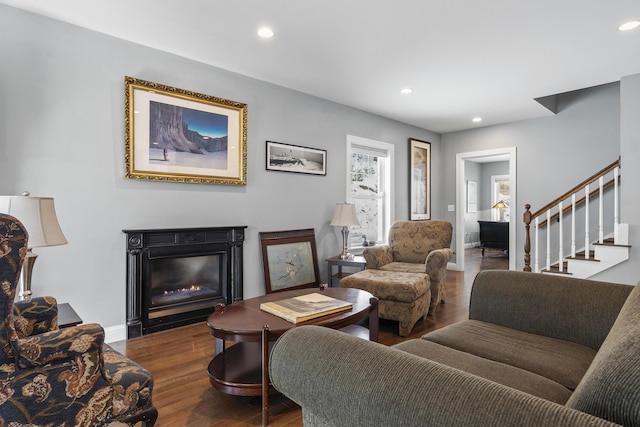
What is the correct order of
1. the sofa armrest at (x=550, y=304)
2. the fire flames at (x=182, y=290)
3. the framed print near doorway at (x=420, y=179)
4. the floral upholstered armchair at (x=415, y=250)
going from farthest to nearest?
1. the framed print near doorway at (x=420, y=179)
2. the floral upholstered armchair at (x=415, y=250)
3. the fire flames at (x=182, y=290)
4. the sofa armrest at (x=550, y=304)

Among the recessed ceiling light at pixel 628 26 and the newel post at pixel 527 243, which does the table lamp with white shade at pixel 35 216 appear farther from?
the newel post at pixel 527 243

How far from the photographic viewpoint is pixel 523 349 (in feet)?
5.10

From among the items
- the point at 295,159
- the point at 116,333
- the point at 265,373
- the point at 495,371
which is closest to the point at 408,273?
the point at 295,159

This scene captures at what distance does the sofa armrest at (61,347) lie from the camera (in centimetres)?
121

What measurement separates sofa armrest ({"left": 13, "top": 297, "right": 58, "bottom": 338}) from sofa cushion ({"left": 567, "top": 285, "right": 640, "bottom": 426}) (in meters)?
1.98

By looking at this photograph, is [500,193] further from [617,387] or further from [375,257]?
[617,387]

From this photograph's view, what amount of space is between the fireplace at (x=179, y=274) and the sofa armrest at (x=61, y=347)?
1.77m

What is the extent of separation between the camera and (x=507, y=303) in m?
1.88

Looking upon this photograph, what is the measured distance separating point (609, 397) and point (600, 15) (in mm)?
3027

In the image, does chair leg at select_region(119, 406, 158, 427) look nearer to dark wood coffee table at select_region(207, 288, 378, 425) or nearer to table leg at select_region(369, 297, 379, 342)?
dark wood coffee table at select_region(207, 288, 378, 425)

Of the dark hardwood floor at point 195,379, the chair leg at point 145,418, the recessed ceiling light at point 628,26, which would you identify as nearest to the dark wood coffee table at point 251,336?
the dark hardwood floor at point 195,379

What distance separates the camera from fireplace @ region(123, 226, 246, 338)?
3.00m

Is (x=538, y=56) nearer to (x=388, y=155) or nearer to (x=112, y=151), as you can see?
(x=388, y=155)

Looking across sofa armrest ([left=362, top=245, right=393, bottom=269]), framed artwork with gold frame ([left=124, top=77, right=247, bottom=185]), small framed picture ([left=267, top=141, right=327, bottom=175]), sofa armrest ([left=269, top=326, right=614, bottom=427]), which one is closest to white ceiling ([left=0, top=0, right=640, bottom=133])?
framed artwork with gold frame ([left=124, top=77, right=247, bottom=185])
